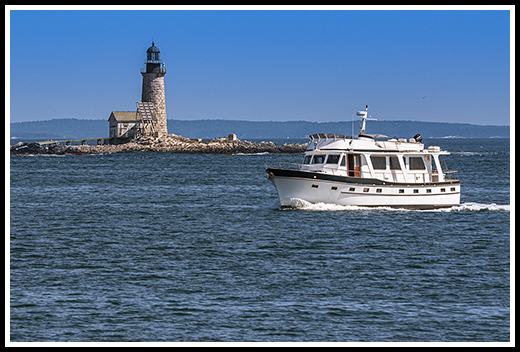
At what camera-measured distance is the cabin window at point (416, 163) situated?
119 feet

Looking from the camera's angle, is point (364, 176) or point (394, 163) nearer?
point (364, 176)

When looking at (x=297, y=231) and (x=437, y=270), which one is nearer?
(x=437, y=270)

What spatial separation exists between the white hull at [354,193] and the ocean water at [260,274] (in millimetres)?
549

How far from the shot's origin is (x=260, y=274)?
69.6 feet

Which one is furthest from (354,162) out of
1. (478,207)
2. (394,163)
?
(478,207)

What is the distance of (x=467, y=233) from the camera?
29.4 m

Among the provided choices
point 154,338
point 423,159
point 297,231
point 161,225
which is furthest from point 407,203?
point 154,338

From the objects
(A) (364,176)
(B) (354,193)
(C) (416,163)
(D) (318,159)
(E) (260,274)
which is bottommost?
(E) (260,274)

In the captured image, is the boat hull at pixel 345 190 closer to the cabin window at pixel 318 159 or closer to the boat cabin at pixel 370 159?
the boat cabin at pixel 370 159

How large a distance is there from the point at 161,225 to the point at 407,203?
43.0ft

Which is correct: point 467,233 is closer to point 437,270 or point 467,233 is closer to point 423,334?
point 437,270

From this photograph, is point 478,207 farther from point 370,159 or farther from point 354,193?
point 354,193

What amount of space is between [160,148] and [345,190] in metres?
93.3

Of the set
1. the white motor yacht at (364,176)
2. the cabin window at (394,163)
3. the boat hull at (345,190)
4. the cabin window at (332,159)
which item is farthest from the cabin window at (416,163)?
the cabin window at (332,159)
